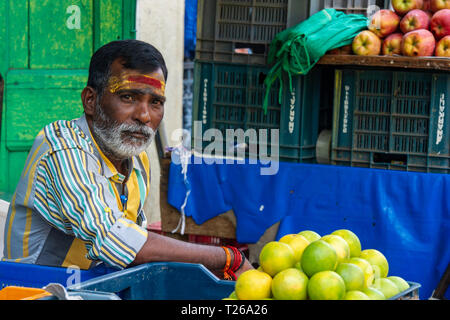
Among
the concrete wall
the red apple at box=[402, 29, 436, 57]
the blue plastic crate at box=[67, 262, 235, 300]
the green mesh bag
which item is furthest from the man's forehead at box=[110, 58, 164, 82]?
the concrete wall

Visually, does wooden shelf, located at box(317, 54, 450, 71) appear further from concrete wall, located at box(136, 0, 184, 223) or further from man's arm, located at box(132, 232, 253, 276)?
concrete wall, located at box(136, 0, 184, 223)

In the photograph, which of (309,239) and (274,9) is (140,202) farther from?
(274,9)

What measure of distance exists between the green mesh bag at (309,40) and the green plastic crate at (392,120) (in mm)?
263

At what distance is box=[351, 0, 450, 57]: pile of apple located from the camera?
4234 mm

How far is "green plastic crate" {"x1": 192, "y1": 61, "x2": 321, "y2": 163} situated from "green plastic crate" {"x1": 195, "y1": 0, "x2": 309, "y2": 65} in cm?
9

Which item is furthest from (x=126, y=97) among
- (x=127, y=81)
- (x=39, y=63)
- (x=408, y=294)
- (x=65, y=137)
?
(x=39, y=63)

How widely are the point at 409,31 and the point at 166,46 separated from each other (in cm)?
331

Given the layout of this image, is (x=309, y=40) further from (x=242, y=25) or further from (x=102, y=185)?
(x=102, y=185)

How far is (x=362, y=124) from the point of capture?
177 inches

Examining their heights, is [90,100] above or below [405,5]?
below

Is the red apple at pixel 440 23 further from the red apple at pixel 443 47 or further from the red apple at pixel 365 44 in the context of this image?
the red apple at pixel 365 44

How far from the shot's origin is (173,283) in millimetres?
2420
